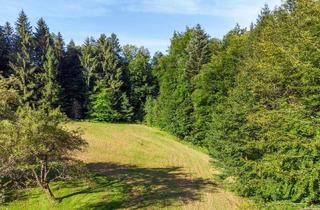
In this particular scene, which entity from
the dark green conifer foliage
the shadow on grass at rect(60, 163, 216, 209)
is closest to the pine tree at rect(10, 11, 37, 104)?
the dark green conifer foliage

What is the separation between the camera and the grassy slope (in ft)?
80.2

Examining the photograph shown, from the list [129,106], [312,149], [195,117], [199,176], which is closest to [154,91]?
[129,106]

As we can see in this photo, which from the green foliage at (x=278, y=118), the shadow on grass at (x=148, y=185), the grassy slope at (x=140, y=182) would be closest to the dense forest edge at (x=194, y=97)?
the green foliage at (x=278, y=118)

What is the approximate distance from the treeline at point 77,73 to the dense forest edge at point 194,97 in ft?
0.61

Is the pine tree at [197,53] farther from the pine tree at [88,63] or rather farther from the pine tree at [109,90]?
the pine tree at [88,63]

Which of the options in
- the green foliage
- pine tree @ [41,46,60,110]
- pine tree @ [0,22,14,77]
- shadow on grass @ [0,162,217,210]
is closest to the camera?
the green foliage

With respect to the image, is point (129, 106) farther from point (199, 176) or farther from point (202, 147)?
point (199, 176)

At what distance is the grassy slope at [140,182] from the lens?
962 inches

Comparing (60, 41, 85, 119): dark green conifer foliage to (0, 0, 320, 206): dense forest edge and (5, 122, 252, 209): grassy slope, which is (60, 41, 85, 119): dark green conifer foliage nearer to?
(0, 0, 320, 206): dense forest edge

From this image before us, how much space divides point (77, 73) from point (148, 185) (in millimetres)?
40345

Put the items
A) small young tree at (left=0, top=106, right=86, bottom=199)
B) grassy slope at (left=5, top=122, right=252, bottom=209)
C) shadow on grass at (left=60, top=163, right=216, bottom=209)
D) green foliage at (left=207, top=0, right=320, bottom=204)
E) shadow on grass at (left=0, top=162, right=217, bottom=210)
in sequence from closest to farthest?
1. green foliage at (left=207, top=0, right=320, bottom=204)
2. small young tree at (left=0, top=106, right=86, bottom=199)
3. shadow on grass at (left=0, top=162, right=217, bottom=210)
4. grassy slope at (left=5, top=122, right=252, bottom=209)
5. shadow on grass at (left=60, top=163, right=216, bottom=209)

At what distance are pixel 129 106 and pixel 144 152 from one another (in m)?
25.2

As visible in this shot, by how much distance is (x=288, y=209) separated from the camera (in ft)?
26.5

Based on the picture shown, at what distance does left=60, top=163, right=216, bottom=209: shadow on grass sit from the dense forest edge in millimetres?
2659
